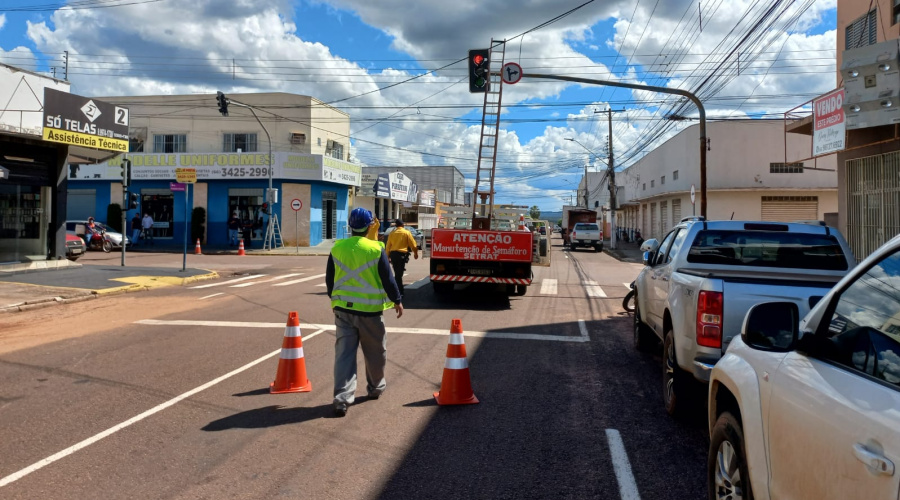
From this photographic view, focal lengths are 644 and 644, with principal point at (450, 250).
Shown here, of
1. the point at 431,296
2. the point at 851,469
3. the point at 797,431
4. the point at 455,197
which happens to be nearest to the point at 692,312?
the point at 797,431

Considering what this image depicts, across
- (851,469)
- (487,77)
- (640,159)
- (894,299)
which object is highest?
(640,159)

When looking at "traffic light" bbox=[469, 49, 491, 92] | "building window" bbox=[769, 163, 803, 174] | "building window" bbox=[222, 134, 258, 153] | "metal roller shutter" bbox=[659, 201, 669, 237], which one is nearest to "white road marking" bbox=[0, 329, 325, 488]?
"traffic light" bbox=[469, 49, 491, 92]

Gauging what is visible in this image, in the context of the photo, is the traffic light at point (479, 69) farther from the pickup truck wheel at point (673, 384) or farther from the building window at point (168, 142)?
the building window at point (168, 142)

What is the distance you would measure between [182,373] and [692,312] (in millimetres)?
5439

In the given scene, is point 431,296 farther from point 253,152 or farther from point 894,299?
point 253,152

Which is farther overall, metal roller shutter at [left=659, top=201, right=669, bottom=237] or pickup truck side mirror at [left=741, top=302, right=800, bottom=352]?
metal roller shutter at [left=659, top=201, right=669, bottom=237]

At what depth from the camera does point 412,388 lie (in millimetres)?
6734

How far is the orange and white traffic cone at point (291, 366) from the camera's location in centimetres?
648

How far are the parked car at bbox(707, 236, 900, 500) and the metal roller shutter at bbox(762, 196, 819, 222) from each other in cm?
3156

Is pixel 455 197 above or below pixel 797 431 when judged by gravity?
above

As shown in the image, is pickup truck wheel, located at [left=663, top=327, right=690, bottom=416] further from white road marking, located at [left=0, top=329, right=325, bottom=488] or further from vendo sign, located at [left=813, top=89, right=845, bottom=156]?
vendo sign, located at [left=813, top=89, right=845, bottom=156]

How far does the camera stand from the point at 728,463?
3355mm

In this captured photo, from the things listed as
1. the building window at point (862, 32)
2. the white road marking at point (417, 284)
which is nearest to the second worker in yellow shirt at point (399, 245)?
the white road marking at point (417, 284)

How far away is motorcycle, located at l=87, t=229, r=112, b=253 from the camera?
30641 millimetres
